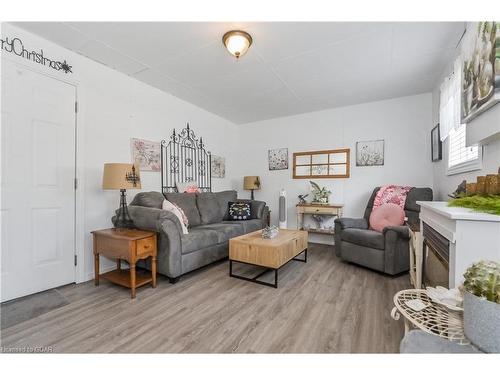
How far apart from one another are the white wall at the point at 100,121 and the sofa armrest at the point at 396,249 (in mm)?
3118

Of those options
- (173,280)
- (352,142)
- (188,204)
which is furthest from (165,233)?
(352,142)

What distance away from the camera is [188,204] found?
3.31m

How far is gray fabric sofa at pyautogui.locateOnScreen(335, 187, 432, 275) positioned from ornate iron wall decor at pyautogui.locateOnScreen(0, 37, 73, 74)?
369 centimetres

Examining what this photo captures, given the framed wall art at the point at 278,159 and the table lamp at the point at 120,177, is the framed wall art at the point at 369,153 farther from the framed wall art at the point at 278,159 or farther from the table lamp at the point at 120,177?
the table lamp at the point at 120,177

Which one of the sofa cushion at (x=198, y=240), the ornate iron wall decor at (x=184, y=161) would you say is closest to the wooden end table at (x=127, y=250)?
the sofa cushion at (x=198, y=240)

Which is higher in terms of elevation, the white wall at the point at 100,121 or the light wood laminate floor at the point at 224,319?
the white wall at the point at 100,121

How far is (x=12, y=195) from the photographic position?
199cm

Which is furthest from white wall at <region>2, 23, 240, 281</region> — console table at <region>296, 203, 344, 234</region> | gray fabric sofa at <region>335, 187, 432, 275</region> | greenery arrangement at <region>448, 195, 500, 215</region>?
greenery arrangement at <region>448, 195, 500, 215</region>

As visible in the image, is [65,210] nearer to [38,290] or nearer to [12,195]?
[12,195]

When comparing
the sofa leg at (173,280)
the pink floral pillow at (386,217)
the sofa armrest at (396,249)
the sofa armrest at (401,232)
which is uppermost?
the pink floral pillow at (386,217)

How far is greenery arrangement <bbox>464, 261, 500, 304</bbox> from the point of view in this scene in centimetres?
76

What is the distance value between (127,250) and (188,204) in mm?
1307

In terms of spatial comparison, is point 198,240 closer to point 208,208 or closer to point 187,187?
point 208,208

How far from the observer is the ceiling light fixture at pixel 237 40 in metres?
2.01
